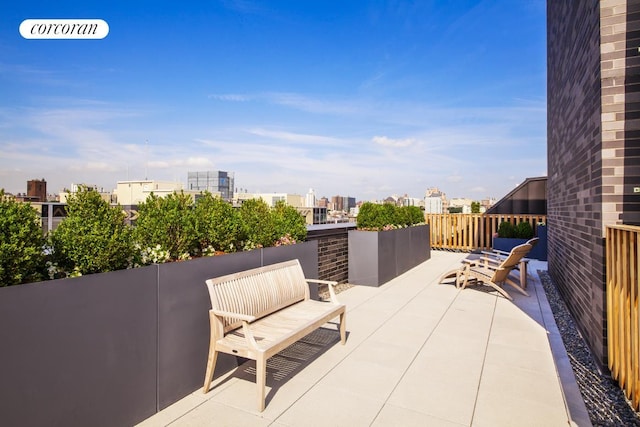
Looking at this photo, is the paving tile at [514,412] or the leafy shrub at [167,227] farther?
the leafy shrub at [167,227]

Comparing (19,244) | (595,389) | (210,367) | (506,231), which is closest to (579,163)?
(595,389)

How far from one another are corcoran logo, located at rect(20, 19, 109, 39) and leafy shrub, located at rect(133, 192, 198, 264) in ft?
11.2

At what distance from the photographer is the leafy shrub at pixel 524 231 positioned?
1073cm

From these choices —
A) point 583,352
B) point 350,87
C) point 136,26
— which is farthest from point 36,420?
point 350,87

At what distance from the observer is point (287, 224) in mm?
5055

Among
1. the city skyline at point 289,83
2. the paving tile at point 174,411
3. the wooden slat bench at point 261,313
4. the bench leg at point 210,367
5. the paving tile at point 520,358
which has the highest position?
the city skyline at point 289,83

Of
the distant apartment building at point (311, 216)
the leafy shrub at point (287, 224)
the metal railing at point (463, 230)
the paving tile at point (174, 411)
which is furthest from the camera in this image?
the metal railing at point (463, 230)

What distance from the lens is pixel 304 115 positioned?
2120 cm

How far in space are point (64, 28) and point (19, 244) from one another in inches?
193

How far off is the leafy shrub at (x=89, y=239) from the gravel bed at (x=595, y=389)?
3.56 metres

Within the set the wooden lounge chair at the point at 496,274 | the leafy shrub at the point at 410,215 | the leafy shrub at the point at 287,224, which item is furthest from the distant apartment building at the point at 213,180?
the leafy shrub at the point at 287,224

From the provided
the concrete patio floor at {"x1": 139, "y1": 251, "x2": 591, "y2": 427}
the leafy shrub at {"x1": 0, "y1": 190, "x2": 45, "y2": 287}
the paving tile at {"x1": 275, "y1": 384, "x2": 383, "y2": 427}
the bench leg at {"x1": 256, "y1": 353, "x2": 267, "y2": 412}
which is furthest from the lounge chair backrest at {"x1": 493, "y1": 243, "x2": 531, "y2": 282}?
the leafy shrub at {"x1": 0, "y1": 190, "x2": 45, "y2": 287}

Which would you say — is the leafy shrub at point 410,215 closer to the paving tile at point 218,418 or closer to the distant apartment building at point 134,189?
the paving tile at point 218,418

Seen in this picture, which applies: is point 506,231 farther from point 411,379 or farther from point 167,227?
point 167,227
